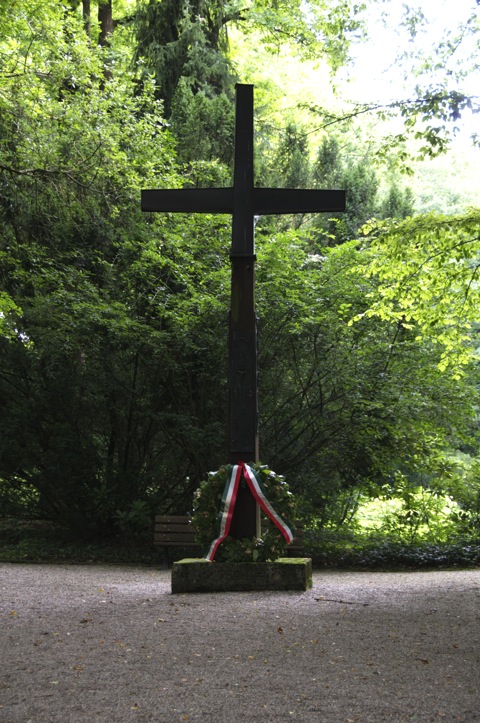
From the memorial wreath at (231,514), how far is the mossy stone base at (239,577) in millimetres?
91

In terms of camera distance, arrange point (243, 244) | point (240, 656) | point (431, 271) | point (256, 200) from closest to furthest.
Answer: point (240, 656) → point (243, 244) → point (256, 200) → point (431, 271)

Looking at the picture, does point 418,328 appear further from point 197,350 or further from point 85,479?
point 85,479

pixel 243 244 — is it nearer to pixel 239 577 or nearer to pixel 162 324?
pixel 239 577

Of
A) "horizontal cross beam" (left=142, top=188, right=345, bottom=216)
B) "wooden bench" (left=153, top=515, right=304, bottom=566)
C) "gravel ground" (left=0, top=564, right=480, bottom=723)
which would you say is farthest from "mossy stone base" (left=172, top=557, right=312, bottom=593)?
"horizontal cross beam" (left=142, top=188, right=345, bottom=216)

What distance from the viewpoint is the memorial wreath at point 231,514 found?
24.2 ft

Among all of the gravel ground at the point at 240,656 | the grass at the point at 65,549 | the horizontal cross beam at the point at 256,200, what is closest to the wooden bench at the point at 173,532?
the grass at the point at 65,549

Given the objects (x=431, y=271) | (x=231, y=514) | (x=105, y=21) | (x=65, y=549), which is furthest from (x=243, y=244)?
(x=105, y=21)

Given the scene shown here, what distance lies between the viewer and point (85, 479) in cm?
1228

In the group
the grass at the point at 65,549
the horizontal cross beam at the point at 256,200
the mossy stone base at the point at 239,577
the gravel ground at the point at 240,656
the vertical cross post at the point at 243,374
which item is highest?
the horizontal cross beam at the point at 256,200

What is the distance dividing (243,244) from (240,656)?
4215mm

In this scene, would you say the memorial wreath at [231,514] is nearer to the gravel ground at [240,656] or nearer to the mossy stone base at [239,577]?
the mossy stone base at [239,577]

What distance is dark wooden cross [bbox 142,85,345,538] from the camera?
24.9 feet

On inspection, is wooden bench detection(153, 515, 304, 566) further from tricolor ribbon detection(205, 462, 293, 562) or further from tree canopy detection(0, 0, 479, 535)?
tricolor ribbon detection(205, 462, 293, 562)

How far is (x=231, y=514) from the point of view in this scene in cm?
748
